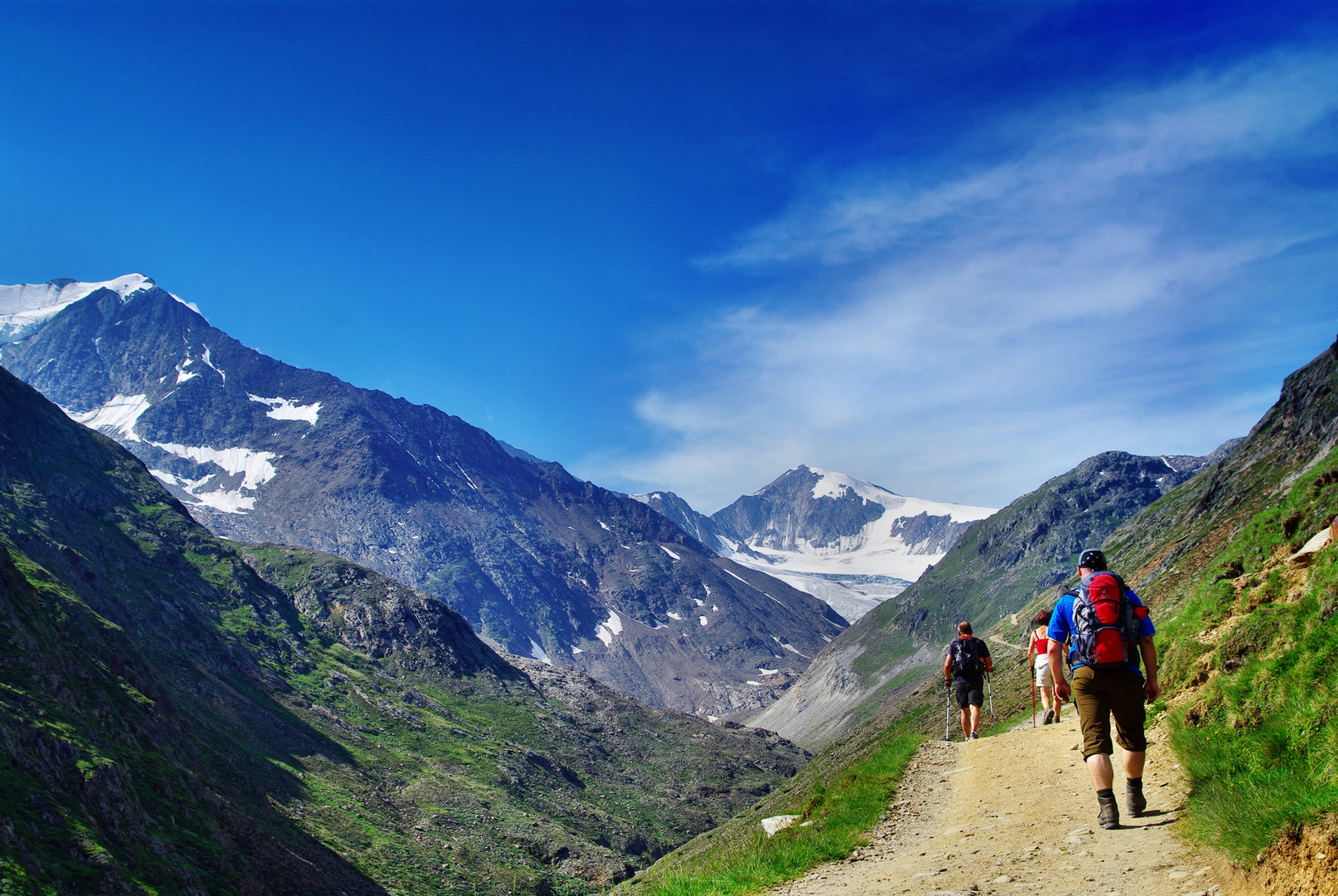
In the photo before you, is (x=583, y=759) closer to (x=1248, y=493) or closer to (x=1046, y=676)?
(x=1248, y=493)

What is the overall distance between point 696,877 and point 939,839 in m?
3.93

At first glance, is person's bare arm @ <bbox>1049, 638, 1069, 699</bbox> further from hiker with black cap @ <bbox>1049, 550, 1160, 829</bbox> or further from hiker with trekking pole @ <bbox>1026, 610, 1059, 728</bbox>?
hiker with trekking pole @ <bbox>1026, 610, 1059, 728</bbox>

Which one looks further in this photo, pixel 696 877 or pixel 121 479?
pixel 121 479

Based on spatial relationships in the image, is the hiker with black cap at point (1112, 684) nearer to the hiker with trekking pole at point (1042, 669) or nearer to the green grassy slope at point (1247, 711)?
the green grassy slope at point (1247, 711)

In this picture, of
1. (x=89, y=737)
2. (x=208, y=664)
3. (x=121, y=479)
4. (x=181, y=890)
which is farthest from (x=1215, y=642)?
(x=121, y=479)

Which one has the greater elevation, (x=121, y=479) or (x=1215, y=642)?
(x=121, y=479)

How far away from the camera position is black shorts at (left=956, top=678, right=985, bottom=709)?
21.9m

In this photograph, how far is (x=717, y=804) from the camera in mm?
155625

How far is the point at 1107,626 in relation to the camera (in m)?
10.7

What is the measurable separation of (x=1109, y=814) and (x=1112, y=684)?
171 cm

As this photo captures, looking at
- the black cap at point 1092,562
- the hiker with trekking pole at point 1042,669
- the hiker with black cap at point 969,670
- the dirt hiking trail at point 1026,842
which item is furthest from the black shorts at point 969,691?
the black cap at point 1092,562

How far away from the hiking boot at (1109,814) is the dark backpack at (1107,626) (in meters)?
1.79

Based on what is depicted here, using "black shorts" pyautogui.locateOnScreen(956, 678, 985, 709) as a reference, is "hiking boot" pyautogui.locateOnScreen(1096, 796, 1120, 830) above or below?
above

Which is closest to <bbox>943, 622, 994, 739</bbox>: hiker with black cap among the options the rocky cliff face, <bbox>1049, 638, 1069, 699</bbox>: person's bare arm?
<bbox>1049, 638, 1069, 699</bbox>: person's bare arm
